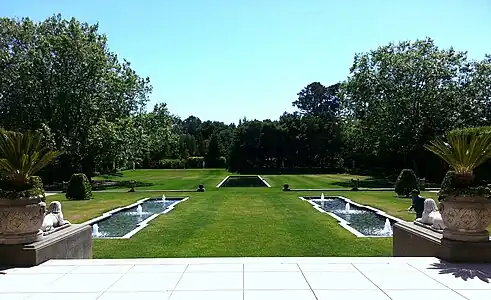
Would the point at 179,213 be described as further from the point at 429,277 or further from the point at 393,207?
the point at 429,277

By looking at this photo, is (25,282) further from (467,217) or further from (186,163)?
(186,163)

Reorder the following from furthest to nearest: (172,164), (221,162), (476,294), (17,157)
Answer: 1. (221,162)
2. (172,164)
3. (17,157)
4. (476,294)

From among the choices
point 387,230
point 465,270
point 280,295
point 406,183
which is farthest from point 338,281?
point 406,183

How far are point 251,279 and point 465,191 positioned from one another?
141 inches

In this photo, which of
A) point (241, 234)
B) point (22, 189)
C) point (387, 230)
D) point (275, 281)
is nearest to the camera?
point (275, 281)

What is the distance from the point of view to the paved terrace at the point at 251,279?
548 centimetres

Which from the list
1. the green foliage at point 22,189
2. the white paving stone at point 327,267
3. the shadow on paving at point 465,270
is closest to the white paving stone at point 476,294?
the shadow on paving at point 465,270

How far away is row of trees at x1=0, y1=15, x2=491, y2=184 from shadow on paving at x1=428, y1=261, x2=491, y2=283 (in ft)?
91.8

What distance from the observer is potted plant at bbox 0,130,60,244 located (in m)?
6.98

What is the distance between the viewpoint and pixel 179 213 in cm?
1709

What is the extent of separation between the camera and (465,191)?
23.1 feet

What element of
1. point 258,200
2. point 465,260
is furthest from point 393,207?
point 465,260

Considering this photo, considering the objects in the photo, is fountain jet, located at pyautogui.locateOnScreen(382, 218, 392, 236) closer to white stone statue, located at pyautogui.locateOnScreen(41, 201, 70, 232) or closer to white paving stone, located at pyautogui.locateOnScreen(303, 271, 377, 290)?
white paving stone, located at pyautogui.locateOnScreen(303, 271, 377, 290)

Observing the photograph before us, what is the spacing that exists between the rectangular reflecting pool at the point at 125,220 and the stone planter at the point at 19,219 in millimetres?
5115
